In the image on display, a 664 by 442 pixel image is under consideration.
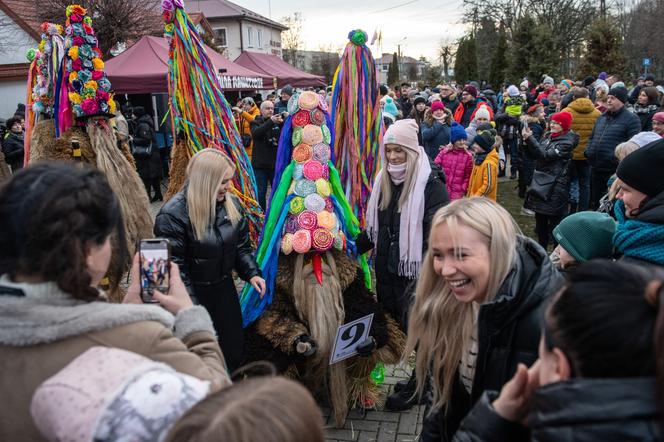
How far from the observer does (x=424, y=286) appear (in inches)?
85.0

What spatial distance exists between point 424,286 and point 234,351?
1511mm

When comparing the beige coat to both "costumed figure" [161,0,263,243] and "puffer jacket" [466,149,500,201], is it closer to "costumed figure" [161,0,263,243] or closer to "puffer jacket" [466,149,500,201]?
"costumed figure" [161,0,263,243]

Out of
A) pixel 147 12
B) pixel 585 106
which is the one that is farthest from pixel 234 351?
pixel 147 12

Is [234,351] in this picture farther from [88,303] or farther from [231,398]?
[231,398]

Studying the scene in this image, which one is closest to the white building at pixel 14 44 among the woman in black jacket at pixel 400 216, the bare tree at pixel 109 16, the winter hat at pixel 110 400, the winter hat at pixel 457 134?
the bare tree at pixel 109 16

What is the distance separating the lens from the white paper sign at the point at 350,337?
3.06m

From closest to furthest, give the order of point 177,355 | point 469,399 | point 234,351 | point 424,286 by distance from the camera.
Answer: point 177,355, point 469,399, point 424,286, point 234,351

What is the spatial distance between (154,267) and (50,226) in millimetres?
572

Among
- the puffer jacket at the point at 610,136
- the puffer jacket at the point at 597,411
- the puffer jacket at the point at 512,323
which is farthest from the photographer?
the puffer jacket at the point at 610,136

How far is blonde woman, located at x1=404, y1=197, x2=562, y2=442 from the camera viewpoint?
1730 millimetres

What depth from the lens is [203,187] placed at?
2973 millimetres

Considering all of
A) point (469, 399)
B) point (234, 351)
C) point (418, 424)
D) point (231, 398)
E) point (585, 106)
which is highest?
point (585, 106)

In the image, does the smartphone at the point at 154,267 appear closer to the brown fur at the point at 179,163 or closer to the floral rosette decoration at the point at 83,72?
the brown fur at the point at 179,163

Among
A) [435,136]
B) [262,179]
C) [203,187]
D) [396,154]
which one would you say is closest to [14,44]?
[262,179]
